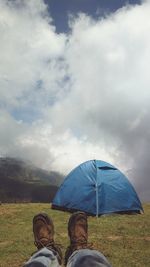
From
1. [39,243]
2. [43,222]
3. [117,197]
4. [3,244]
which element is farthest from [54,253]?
[117,197]

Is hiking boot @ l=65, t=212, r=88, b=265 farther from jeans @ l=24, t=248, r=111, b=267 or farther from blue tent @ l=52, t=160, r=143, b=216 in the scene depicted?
blue tent @ l=52, t=160, r=143, b=216

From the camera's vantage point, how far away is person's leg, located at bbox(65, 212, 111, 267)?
4887 mm

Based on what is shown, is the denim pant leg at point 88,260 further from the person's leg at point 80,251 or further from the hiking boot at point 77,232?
the hiking boot at point 77,232

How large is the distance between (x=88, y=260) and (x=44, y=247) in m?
1.32

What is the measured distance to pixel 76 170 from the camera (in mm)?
19938

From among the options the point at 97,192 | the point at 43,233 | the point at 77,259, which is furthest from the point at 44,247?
the point at 97,192

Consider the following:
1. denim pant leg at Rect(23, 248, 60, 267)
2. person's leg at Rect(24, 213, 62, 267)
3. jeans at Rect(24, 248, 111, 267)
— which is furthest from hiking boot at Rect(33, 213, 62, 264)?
jeans at Rect(24, 248, 111, 267)

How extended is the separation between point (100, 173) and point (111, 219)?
3092mm

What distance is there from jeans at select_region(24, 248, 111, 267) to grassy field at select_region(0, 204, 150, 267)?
4199mm

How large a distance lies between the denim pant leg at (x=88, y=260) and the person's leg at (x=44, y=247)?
1.20ft

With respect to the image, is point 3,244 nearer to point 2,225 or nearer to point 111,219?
point 2,225

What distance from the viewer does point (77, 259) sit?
5.12m

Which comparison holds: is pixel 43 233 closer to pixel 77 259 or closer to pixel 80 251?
pixel 80 251

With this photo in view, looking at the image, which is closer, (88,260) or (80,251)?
(88,260)
